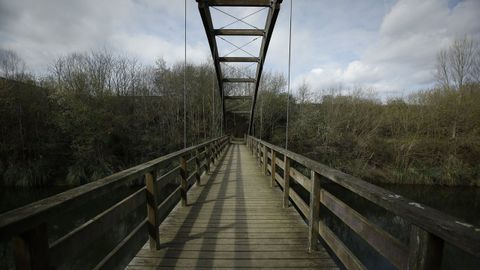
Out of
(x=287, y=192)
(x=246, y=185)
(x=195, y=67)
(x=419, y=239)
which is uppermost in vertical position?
(x=195, y=67)

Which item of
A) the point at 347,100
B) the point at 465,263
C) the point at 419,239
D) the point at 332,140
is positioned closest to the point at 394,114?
the point at 347,100

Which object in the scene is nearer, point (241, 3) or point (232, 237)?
point (232, 237)

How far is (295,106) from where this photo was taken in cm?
2047

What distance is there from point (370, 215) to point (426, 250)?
10.7m

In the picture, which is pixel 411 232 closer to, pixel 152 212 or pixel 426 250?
pixel 426 250

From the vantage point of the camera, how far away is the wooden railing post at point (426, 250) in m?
0.90

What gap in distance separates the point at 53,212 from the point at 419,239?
63.3 inches

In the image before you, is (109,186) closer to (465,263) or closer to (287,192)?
(287,192)

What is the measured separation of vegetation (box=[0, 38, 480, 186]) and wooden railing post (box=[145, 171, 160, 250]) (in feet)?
29.9

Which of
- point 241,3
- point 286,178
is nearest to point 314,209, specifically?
point 286,178

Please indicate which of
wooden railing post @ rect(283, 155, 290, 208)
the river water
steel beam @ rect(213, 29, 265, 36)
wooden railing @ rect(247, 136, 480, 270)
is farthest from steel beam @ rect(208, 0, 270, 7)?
the river water

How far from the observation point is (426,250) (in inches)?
35.7

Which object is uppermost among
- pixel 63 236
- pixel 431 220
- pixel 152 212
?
pixel 431 220

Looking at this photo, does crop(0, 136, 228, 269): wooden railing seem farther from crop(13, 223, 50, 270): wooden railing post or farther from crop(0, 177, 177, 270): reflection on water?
crop(0, 177, 177, 270): reflection on water
